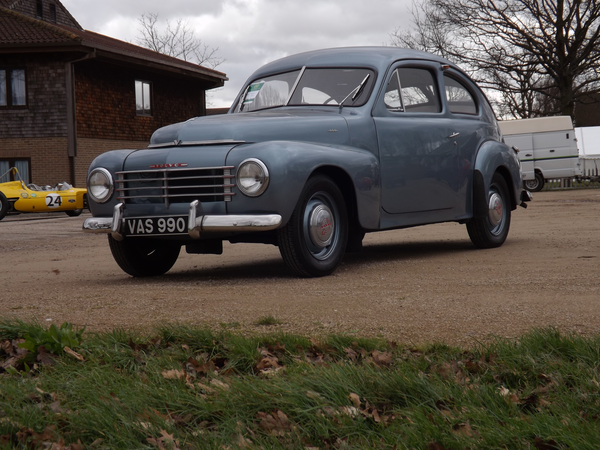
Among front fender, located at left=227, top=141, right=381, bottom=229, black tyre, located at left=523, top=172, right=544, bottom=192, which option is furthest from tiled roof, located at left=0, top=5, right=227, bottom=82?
front fender, located at left=227, top=141, right=381, bottom=229

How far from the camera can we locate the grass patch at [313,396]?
2.47 meters

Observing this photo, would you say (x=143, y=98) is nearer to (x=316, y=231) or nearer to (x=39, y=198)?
(x=39, y=198)

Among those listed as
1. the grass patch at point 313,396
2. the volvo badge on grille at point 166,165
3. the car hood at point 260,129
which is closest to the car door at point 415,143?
the car hood at point 260,129

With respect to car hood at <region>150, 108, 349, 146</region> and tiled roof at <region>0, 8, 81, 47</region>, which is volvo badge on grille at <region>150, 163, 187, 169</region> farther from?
tiled roof at <region>0, 8, 81, 47</region>

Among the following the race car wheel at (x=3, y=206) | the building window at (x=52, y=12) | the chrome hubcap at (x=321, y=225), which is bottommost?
the chrome hubcap at (x=321, y=225)

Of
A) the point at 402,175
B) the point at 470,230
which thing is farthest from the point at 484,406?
the point at 470,230

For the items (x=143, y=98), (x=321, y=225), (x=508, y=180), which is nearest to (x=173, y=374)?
(x=321, y=225)

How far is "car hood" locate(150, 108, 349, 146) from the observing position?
6.36 m

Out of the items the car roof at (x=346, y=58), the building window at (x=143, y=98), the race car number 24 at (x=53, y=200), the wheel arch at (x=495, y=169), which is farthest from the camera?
the building window at (x=143, y=98)

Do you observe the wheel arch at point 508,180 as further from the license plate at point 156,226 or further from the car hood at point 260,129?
the license plate at point 156,226

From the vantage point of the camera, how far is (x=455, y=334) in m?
3.82

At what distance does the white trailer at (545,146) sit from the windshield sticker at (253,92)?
2351 centimetres

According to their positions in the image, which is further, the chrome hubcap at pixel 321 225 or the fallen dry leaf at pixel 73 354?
the chrome hubcap at pixel 321 225

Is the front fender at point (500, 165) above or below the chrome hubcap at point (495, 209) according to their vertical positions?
above
